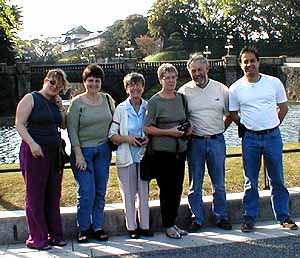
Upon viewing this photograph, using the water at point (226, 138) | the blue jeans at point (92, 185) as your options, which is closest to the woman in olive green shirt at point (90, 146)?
the blue jeans at point (92, 185)

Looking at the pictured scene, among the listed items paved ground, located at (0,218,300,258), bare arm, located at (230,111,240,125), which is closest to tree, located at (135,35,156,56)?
bare arm, located at (230,111,240,125)

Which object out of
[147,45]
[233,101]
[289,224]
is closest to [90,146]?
[233,101]

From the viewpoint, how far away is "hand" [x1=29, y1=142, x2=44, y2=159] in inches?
177

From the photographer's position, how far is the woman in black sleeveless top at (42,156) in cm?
452

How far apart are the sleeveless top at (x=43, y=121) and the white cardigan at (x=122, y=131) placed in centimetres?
53

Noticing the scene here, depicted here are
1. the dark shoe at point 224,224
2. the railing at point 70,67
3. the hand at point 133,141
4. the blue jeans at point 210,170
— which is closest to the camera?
the hand at point 133,141

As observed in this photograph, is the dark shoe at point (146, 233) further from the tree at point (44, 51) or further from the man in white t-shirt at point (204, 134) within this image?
the tree at point (44, 51)

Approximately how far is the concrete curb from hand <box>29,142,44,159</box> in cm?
77

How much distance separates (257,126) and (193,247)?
1.33 meters

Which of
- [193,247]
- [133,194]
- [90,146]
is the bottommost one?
[193,247]

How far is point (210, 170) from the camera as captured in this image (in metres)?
5.20

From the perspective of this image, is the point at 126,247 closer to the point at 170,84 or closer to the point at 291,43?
the point at 170,84

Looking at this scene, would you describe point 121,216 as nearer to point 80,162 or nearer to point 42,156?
point 80,162

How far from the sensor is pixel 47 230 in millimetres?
4789
